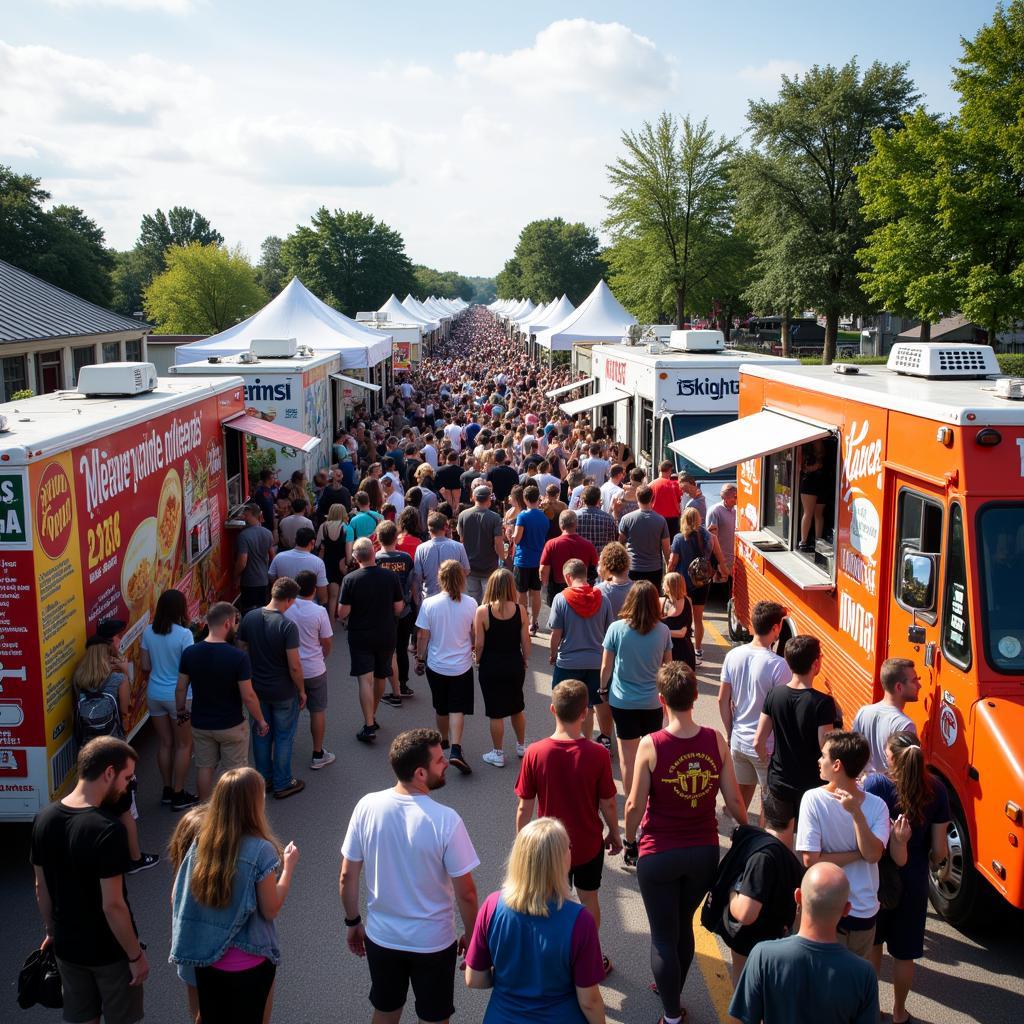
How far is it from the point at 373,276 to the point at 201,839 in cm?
9028

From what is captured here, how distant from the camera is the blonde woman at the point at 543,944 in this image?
3.37 metres

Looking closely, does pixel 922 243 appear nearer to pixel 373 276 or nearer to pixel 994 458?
pixel 994 458

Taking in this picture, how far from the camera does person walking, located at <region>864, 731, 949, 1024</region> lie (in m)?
4.64

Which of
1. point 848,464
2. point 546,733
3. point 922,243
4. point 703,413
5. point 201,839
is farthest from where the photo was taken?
point 922,243

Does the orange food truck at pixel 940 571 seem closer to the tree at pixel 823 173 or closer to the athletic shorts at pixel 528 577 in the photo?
the athletic shorts at pixel 528 577

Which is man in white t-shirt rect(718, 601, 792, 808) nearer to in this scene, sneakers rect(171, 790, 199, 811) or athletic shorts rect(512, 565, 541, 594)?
sneakers rect(171, 790, 199, 811)

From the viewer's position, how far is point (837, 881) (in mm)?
3320

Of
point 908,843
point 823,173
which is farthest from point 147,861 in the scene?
point 823,173

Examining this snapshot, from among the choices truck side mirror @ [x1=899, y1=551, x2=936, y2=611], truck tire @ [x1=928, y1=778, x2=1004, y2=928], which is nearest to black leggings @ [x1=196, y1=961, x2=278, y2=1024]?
truck tire @ [x1=928, y1=778, x2=1004, y2=928]

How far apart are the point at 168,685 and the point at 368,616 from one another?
1782 millimetres

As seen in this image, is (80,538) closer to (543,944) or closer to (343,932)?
(343,932)

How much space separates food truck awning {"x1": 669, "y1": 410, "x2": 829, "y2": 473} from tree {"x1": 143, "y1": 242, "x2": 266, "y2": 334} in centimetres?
5338

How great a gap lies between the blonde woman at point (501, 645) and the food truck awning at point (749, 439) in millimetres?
2039

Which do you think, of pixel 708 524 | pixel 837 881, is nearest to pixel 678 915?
pixel 837 881
